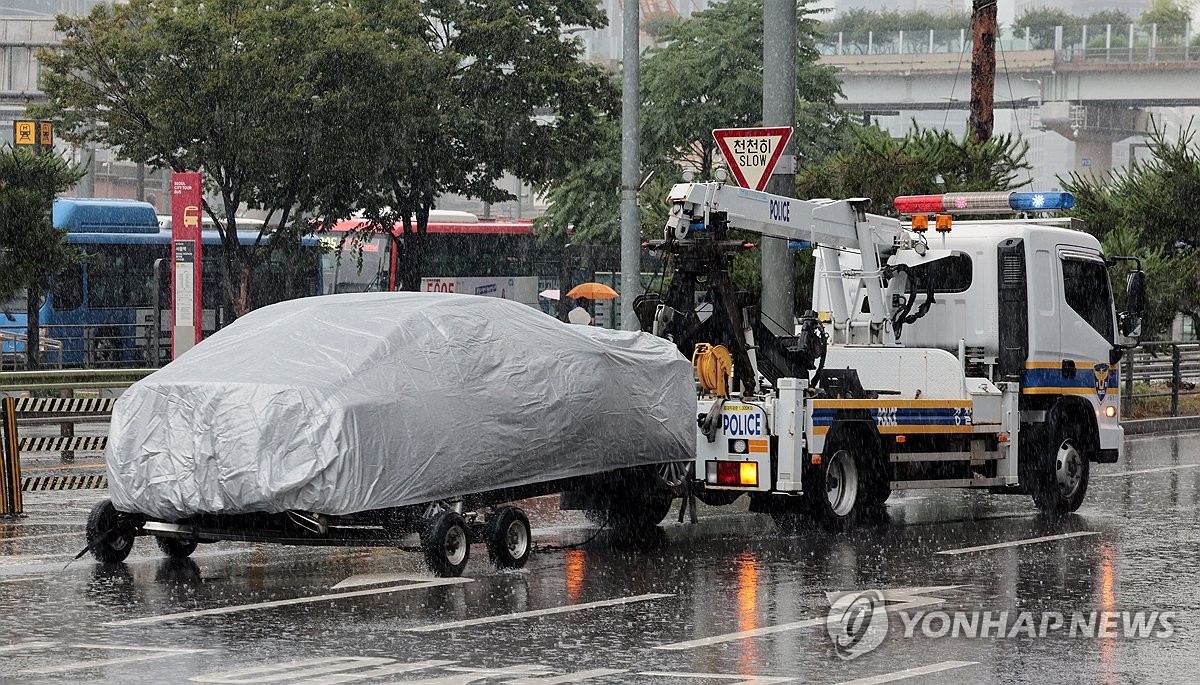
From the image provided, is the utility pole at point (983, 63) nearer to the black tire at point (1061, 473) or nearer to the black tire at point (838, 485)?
the black tire at point (1061, 473)

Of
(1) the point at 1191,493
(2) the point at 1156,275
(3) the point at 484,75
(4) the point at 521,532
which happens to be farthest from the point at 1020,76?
(4) the point at 521,532

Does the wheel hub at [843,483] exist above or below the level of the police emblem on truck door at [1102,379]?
below

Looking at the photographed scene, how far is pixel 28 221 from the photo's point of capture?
108 feet

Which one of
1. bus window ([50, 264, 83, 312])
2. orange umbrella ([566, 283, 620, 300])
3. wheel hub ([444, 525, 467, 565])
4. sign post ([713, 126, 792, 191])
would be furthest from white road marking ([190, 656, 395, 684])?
orange umbrella ([566, 283, 620, 300])

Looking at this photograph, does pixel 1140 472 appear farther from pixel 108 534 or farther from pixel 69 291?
pixel 69 291

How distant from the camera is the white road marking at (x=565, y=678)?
8062 millimetres

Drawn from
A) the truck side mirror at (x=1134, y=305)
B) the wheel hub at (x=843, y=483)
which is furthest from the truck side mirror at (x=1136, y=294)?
the wheel hub at (x=843, y=483)

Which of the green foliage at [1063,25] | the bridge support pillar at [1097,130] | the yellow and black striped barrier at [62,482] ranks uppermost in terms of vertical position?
the green foliage at [1063,25]

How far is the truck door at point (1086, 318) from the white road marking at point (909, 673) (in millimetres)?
8372

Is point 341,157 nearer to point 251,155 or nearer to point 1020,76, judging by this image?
point 251,155

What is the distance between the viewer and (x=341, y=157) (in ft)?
127

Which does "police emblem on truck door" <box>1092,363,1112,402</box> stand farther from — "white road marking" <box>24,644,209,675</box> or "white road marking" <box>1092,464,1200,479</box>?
"white road marking" <box>24,644,209,675</box>

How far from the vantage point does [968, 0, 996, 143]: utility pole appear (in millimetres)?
29188

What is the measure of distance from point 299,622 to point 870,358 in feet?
24.2
